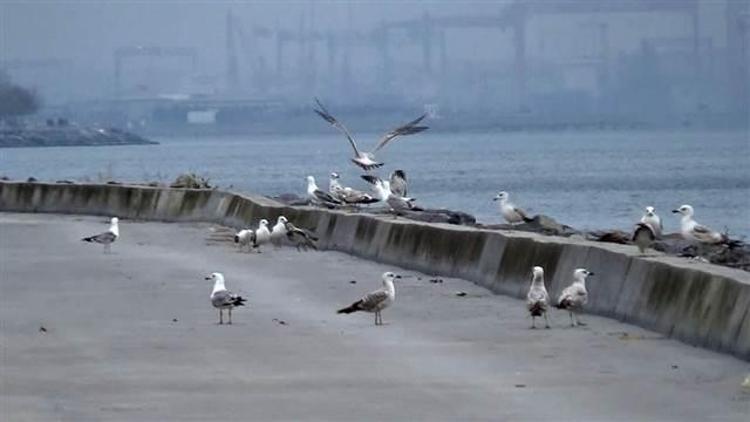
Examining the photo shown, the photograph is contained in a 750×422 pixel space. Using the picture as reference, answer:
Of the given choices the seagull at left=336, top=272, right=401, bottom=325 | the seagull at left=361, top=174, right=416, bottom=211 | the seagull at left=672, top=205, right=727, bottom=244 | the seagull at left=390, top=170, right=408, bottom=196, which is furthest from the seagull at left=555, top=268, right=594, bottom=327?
the seagull at left=390, top=170, right=408, bottom=196

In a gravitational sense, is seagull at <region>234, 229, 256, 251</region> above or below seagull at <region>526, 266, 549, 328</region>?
below

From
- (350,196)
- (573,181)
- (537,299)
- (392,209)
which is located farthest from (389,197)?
(573,181)

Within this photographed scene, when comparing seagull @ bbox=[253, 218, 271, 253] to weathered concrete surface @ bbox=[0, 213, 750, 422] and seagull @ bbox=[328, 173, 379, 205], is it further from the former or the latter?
weathered concrete surface @ bbox=[0, 213, 750, 422]

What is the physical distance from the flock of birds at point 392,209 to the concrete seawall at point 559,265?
25cm

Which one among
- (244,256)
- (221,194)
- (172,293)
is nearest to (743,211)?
(221,194)

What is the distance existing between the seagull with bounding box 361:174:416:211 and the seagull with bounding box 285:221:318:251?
1.77 m

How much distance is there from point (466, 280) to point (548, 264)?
2750mm

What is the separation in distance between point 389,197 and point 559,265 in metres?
10.7

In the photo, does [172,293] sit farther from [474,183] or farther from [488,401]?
[474,183]

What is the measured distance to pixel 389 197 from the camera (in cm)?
2952

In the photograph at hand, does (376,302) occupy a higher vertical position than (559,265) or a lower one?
lower

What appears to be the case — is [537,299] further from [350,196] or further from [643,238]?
[350,196]

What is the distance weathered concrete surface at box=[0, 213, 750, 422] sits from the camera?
12.7 metres

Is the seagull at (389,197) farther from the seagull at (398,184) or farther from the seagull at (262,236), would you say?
the seagull at (262,236)
